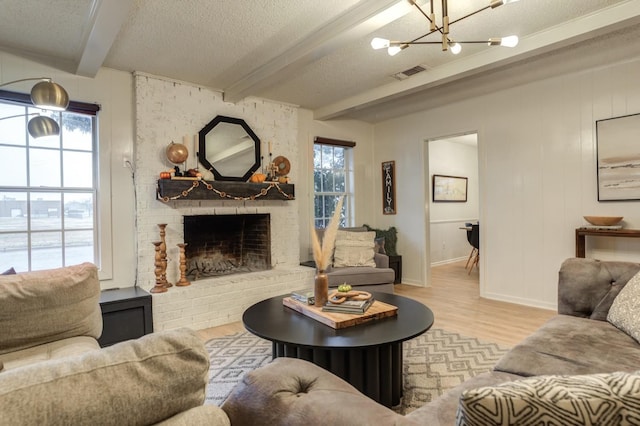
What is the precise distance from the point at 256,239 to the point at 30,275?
2.76 m

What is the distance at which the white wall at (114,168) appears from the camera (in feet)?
11.0

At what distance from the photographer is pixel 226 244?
4402mm

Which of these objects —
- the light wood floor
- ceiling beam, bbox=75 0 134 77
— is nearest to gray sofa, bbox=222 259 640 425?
the light wood floor

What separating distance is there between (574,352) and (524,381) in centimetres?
128

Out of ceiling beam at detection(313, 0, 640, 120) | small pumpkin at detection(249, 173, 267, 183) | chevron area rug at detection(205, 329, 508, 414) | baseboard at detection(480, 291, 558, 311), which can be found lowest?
chevron area rug at detection(205, 329, 508, 414)

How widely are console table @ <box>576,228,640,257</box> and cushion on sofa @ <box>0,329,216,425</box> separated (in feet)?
12.5

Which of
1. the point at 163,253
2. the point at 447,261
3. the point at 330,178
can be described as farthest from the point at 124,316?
the point at 447,261

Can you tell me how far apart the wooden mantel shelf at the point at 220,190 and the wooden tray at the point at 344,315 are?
184 centimetres

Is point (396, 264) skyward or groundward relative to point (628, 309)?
groundward

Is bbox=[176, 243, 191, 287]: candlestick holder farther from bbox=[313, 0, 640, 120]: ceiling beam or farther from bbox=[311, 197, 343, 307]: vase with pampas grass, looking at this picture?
bbox=[313, 0, 640, 120]: ceiling beam

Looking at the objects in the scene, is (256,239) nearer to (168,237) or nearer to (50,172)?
(168,237)

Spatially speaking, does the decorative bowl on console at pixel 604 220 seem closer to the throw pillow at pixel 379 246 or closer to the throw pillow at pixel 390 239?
the throw pillow at pixel 379 246

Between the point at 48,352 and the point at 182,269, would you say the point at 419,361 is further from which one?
the point at 182,269

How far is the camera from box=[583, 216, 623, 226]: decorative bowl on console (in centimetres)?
332
